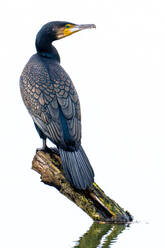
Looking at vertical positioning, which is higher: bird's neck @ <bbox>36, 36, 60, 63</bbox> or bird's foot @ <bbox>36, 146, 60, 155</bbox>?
bird's neck @ <bbox>36, 36, 60, 63</bbox>

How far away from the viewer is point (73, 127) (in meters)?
A: 7.23

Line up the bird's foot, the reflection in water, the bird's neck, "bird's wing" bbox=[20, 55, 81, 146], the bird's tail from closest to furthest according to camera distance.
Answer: the reflection in water → the bird's tail → "bird's wing" bbox=[20, 55, 81, 146] → the bird's foot → the bird's neck

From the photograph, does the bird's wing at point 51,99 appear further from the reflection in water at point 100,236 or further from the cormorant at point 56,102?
the reflection in water at point 100,236

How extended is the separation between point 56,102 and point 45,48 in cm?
91

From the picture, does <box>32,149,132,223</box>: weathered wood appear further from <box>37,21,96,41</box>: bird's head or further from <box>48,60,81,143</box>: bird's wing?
<box>37,21,96,41</box>: bird's head

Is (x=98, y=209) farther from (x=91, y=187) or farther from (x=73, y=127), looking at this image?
(x=73, y=127)

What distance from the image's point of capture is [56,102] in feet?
24.0

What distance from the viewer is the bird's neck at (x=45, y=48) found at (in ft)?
25.4

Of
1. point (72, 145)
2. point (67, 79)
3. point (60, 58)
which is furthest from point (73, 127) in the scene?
point (60, 58)

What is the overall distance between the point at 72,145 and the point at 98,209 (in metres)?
0.90

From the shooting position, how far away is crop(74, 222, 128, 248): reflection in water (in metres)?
6.51

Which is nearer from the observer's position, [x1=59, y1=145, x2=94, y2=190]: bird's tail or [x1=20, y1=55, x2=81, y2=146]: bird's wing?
[x1=59, y1=145, x2=94, y2=190]: bird's tail

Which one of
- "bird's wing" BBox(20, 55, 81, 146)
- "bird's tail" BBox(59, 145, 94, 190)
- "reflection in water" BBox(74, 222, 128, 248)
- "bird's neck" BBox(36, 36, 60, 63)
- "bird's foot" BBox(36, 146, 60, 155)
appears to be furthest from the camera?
"bird's neck" BBox(36, 36, 60, 63)

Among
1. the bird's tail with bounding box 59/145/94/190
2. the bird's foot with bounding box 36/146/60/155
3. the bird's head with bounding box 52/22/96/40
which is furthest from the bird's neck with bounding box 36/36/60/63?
the bird's tail with bounding box 59/145/94/190
